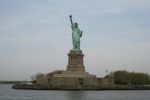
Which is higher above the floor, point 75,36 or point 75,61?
point 75,36

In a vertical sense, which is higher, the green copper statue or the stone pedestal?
the green copper statue

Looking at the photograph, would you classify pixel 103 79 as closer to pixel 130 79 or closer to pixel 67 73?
pixel 67 73

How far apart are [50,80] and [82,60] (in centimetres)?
664

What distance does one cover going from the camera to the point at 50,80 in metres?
75.8

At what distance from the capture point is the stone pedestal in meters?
72.4

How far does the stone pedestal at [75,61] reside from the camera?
237 ft

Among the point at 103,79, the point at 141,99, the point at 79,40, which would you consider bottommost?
the point at 141,99

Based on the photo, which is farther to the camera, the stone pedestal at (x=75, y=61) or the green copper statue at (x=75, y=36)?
the green copper statue at (x=75, y=36)

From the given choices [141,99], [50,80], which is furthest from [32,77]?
[141,99]

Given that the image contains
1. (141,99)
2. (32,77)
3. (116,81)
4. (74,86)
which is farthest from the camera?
(32,77)

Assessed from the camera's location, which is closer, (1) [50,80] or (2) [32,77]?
(1) [50,80]

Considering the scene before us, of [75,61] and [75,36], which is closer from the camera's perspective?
[75,61]

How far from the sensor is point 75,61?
7250 centimetres

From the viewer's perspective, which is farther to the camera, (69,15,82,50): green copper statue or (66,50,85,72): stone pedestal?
(69,15,82,50): green copper statue
